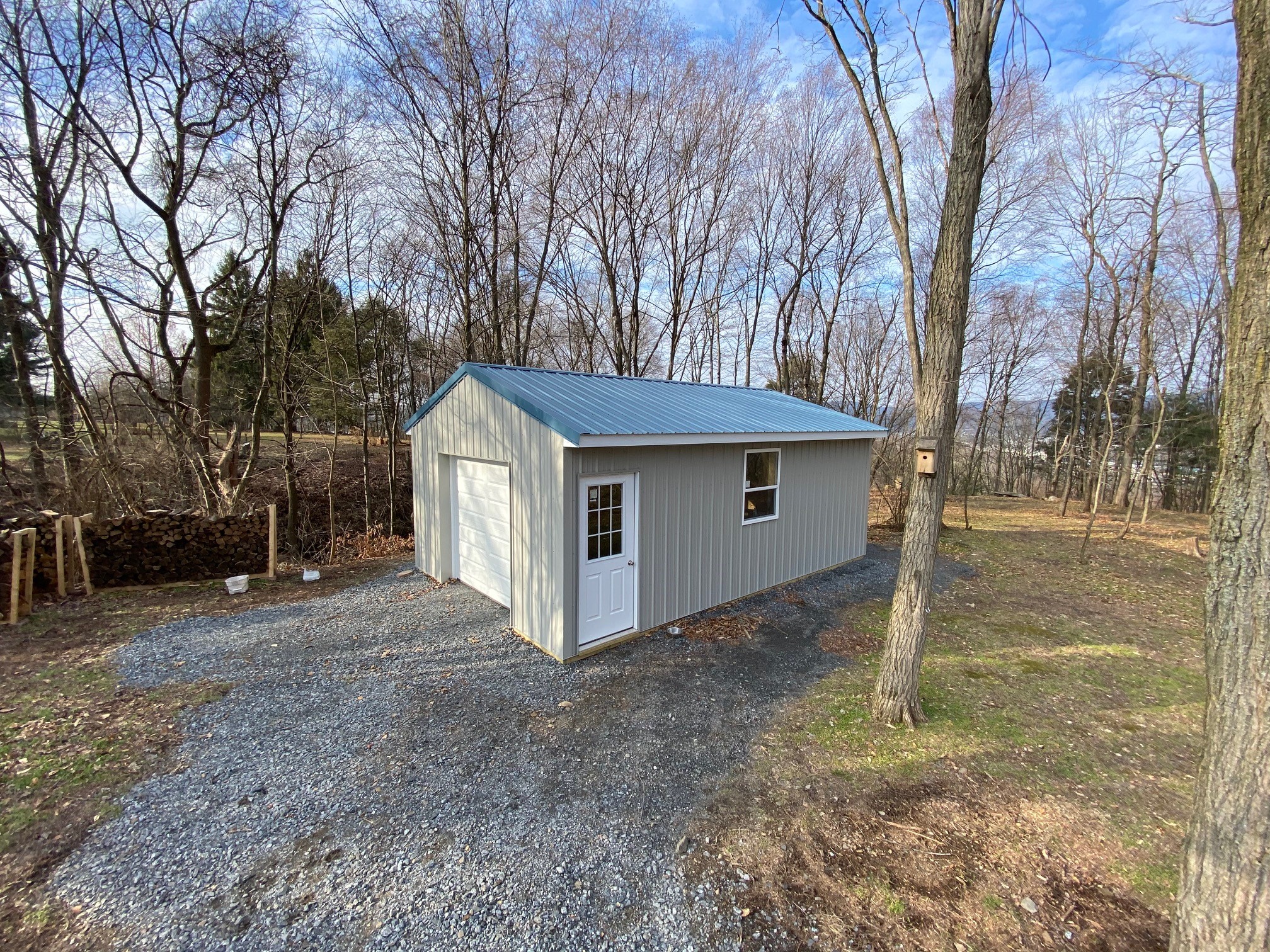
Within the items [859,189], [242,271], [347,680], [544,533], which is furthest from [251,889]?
[859,189]

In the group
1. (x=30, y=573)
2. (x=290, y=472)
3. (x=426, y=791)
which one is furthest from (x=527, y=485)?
(x=290, y=472)

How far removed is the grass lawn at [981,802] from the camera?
2.41 m

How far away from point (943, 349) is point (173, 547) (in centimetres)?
954

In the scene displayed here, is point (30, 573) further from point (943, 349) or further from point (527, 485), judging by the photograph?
point (943, 349)

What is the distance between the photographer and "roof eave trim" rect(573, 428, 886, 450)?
A: 15.7 ft

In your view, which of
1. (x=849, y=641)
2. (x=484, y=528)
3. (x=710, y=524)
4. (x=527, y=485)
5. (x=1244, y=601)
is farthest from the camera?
(x=484, y=528)

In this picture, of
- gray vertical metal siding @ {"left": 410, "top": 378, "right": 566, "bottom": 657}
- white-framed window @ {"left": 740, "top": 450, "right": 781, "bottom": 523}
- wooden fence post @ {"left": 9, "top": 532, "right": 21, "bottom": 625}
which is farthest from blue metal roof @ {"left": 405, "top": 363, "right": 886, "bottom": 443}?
wooden fence post @ {"left": 9, "top": 532, "right": 21, "bottom": 625}

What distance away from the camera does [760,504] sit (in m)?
7.23

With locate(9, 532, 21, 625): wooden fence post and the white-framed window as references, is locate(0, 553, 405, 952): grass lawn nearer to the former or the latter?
locate(9, 532, 21, 625): wooden fence post

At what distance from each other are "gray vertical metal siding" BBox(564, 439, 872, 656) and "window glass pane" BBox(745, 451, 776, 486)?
6.4 inches

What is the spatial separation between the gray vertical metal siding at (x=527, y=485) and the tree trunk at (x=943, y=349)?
9.67 ft

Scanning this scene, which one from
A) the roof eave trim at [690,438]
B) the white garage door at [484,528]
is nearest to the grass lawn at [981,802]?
the roof eave trim at [690,438]

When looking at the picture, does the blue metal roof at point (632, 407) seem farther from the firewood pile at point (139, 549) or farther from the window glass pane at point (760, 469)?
the firewood pile at point (139, 549)

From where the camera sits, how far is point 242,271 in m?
10.1
